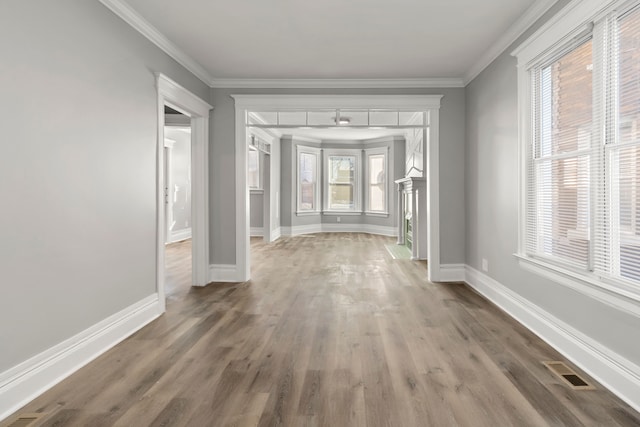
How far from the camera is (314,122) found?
7438 mm

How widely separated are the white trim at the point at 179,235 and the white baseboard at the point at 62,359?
6038 millimetres

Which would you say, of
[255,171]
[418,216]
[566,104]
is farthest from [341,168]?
[566,104]

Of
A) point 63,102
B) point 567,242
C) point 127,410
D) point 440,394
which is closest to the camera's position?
point 127,410

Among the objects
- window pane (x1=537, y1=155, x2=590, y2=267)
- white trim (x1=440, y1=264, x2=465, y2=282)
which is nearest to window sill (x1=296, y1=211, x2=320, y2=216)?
white trim (x1=440, y1=264, x2=465, y2=282)

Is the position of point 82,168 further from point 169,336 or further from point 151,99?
point 169,336

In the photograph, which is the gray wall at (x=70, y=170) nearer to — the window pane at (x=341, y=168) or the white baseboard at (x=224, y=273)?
the white baseboard at (x=224, y=273)

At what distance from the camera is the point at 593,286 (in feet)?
7.34

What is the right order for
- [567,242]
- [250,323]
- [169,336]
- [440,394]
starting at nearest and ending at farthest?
[440,394] < [567,242] < [169,336] < [250,323]

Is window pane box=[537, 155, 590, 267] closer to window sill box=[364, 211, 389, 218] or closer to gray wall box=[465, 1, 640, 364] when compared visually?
gray wall box=[465, 1, 640, 364]

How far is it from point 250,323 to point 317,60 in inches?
109

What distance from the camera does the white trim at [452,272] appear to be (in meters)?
4.62

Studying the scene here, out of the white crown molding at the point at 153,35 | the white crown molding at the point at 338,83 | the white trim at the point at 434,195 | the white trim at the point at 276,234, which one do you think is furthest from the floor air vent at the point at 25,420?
the white trim at the point at 276,234

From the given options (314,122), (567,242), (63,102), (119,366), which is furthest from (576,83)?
(314,122)

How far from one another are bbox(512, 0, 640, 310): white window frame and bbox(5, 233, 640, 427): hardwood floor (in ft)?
1.73
